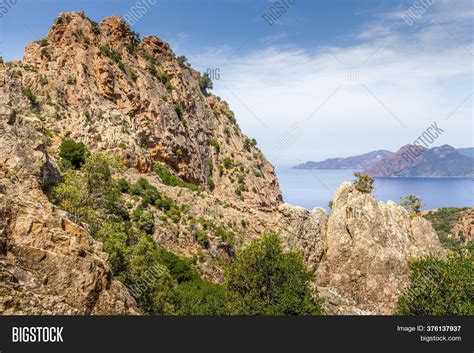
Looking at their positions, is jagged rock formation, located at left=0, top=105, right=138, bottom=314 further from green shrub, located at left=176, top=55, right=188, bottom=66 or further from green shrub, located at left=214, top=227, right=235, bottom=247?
green shrub, located at left=176, top=55, right=188, bottom=66

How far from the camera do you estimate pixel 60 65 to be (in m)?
61.8

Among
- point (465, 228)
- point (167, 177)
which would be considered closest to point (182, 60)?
point (167, 177)

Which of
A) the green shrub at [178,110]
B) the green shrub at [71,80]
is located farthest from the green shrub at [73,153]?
the green shrub at [178,110]

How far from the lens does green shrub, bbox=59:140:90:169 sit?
4726 cm

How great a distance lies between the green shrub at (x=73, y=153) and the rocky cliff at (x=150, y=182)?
1157 mm

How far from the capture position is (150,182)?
5438cm

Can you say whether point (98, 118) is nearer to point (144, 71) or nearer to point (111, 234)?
point (144, 71)

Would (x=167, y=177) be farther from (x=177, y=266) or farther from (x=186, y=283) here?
(x=186, y=283)

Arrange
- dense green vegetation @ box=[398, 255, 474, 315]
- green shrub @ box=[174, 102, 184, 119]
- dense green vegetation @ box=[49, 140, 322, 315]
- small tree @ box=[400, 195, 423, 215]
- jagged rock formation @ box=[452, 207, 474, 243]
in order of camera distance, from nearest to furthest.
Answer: dense green vegetation @ box=[49, 140, 322, 315] < dense green vegetation @ box=[398, 255, 474, 315] < small tree @ box=[400, 195, 423, 215] < green shrub @ box=[174, 102, 184, 119] < jagged rock formation @ box=[452, 207, 474, 243]

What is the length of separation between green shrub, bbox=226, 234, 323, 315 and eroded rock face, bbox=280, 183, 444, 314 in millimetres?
10734

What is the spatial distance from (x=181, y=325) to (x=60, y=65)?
57441mm

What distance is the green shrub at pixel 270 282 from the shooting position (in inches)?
1043

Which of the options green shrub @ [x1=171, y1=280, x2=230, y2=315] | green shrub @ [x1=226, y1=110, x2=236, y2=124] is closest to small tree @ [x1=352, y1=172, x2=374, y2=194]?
green shrub @ [x1=226, y1=110, x2=236, y2=124]

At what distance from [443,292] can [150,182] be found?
122 feet
